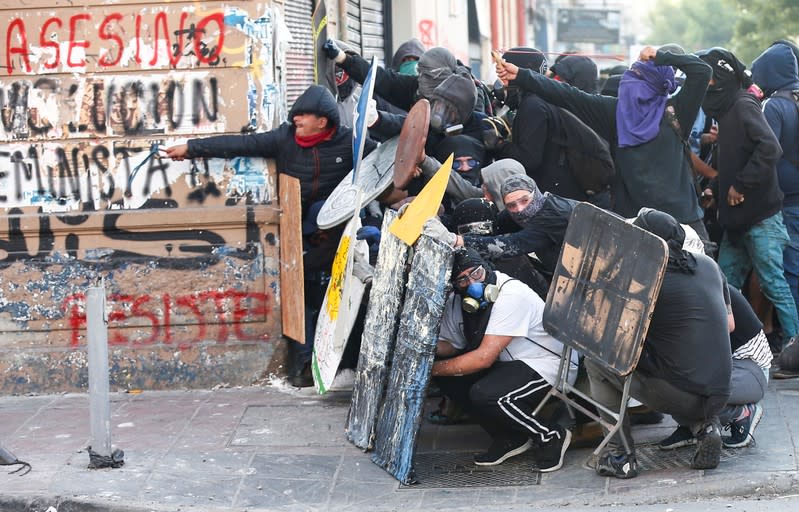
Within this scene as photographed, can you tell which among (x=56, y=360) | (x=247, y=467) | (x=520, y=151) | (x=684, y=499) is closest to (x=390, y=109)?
(x=520, y=151)

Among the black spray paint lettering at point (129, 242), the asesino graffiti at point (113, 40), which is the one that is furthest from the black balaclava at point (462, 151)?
the asesino graffiti at point (113, 40)

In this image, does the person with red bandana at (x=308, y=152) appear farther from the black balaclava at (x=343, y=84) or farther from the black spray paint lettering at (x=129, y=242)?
the black balaclava at (x=343, y=84)

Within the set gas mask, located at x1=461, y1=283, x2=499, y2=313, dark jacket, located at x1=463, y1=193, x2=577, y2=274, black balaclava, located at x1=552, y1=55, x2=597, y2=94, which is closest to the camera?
gas mask, located at x1=461, y1=283, x2=499, y2=313

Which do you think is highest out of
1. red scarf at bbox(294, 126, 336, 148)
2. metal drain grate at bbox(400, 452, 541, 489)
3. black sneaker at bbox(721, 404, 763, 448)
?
red scarf at bbox(294, 126, 336, 148)

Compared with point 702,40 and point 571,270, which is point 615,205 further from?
point 702,40

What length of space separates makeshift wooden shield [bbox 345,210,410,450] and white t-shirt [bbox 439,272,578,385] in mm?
261

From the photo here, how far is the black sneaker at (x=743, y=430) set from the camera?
5.93 m

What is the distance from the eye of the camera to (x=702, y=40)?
6225 cm

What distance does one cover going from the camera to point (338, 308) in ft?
22.2

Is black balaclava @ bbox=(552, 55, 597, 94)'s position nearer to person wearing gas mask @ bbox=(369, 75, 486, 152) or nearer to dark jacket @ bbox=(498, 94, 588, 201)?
dark jacket @ bbox=(498, 94, 588, 201)

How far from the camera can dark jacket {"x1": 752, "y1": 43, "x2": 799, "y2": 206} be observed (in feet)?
25.1

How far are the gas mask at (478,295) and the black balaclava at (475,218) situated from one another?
660 mm

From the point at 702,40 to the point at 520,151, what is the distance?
5756 cm

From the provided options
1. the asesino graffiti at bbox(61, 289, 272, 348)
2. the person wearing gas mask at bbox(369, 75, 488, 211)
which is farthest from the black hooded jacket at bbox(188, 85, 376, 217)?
the asesino graffiti at bbox(61, 289, 272, 348)
